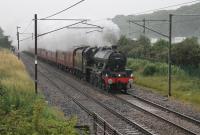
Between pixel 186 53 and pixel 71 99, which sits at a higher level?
pixel 186 53

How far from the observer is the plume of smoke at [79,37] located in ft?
133

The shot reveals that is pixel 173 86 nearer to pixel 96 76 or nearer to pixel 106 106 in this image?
pixel 96 76

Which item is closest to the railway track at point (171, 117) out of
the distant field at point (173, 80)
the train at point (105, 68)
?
the distant field at point (173, 80)

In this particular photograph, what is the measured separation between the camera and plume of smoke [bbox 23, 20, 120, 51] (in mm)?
40594

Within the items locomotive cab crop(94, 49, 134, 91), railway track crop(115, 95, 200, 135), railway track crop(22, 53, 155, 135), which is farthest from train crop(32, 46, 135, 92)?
railway track crop(115, 95, 200, 135)

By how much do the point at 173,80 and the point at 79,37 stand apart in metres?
14.6

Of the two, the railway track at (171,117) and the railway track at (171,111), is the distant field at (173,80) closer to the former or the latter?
the railway track at (171,111)

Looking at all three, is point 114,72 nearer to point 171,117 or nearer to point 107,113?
point 107,113

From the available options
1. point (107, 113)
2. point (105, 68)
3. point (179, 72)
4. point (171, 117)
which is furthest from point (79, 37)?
point (171, 117)

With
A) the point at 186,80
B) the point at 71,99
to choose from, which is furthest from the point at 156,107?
the point at 186,80

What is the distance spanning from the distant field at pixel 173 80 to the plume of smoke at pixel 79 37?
4176mm

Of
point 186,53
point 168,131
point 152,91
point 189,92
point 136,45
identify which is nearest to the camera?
point 168,131

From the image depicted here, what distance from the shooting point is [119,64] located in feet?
102

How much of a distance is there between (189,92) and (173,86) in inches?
132
